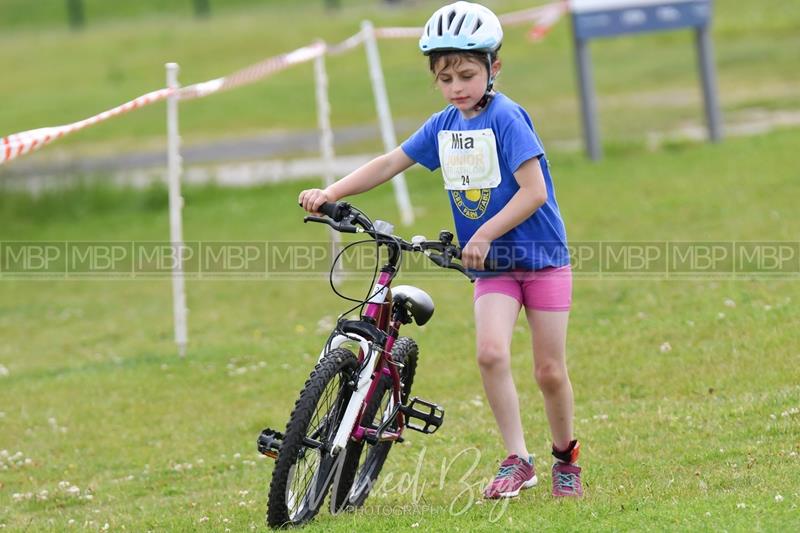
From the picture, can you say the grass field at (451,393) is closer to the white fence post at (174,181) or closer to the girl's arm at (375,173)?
the white fence post at (174,181)

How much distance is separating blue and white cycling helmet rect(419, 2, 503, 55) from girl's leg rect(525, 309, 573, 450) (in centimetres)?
119

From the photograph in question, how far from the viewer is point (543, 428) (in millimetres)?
7410

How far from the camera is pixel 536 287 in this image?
228 inches

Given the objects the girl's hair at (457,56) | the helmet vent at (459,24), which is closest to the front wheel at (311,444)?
the girl's hair at (457,56)

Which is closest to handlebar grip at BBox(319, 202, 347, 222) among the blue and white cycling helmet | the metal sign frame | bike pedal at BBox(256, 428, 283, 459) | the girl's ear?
the blue and white cycling helmet

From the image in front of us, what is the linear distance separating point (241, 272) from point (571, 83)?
1483 cm

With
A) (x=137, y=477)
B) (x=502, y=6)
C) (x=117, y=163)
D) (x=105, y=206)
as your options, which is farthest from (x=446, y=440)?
(x=502, y=6)

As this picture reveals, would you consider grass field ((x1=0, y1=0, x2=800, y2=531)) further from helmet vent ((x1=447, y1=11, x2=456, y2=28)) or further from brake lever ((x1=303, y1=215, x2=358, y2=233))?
helmet vent ((x1=447, y1=11, x2=456, y2=28))

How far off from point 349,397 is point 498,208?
3.43 ft

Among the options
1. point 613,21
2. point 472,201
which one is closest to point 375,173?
point 472,201

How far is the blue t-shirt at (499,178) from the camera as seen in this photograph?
18.5ft

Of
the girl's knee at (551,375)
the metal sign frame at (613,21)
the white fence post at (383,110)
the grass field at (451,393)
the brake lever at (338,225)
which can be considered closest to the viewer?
the brake lever at (338,225)

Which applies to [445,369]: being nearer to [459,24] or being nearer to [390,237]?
[390,237]

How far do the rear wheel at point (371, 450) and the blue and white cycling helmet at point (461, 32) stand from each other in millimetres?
1426
